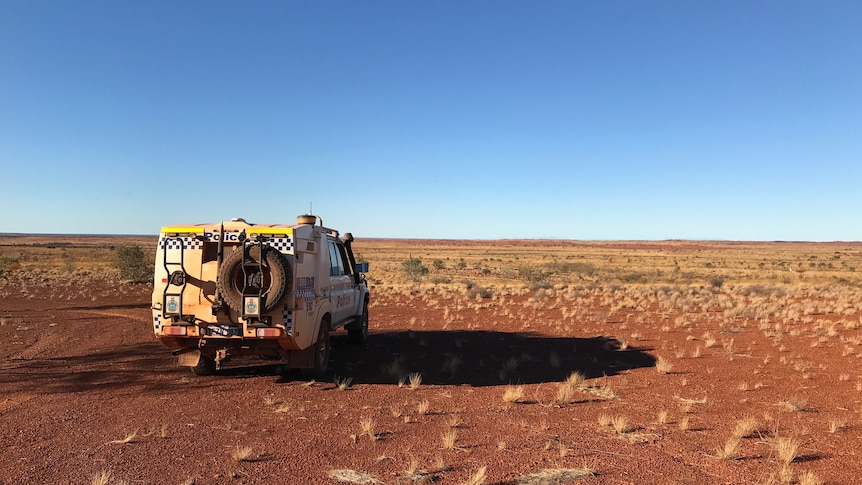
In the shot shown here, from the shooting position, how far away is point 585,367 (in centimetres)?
1060

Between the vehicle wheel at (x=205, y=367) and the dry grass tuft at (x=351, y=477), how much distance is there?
15.4ft

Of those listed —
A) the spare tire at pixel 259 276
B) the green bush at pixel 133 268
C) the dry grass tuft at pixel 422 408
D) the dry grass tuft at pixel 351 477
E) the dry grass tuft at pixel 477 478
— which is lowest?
the dry grass tuft at pixel 422 408

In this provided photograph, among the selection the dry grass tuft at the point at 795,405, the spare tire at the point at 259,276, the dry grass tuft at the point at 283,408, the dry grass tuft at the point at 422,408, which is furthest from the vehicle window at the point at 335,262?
the dry grass tuft at the point at 795,405

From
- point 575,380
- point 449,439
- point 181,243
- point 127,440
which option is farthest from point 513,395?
point 181,243

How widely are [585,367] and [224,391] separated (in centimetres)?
634

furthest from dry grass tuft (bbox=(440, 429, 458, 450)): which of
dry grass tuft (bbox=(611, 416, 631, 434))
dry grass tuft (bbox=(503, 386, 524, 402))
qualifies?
dry grass tuft (bbox=(611, 416, 631, 434))

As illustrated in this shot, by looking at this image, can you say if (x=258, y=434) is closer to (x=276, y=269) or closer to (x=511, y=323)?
(x=276, y=269)

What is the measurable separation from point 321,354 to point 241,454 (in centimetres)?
374

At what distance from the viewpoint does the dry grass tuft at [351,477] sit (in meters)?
4.96

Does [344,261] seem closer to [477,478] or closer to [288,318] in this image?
[288,318]

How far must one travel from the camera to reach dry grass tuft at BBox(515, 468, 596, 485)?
4988 millimetres

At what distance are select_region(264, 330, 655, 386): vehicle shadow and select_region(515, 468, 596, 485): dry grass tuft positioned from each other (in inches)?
153

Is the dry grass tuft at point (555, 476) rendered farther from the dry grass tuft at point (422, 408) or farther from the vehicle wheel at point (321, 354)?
the vehicle wheel at point (321, 354)

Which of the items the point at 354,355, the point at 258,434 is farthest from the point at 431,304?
the point at 258,434
